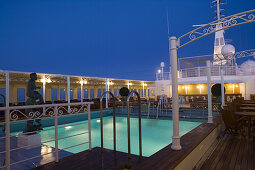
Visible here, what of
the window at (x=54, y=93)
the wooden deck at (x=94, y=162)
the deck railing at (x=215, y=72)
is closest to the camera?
the wooden deck at (x=94, y=162)

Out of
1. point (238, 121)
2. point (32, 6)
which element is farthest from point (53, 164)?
point (32, 6)

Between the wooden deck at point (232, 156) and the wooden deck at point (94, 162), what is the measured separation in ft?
4.98

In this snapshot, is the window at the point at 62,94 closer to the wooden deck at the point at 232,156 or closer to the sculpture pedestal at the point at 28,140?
the sculpture pedestal at the point at 28,140

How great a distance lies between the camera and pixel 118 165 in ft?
8.47

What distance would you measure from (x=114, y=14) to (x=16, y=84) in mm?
111284

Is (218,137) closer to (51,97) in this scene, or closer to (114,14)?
(51,97)

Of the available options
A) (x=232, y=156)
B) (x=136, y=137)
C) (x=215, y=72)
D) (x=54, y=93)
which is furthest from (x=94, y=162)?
(x=54, y=93)

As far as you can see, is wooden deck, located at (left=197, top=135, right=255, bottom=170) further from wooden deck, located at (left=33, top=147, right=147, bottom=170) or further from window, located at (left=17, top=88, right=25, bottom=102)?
window, located at (left=17, top=88, right=25, bottom=102)

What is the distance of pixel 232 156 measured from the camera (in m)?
3.57

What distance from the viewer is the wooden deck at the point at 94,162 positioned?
2.53 meters

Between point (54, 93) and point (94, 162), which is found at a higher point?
point (54, 93)

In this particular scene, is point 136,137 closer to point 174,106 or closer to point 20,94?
point 174,106

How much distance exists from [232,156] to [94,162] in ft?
9.78

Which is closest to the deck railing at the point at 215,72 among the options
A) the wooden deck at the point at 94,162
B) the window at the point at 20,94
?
the window at the point at 20,94
